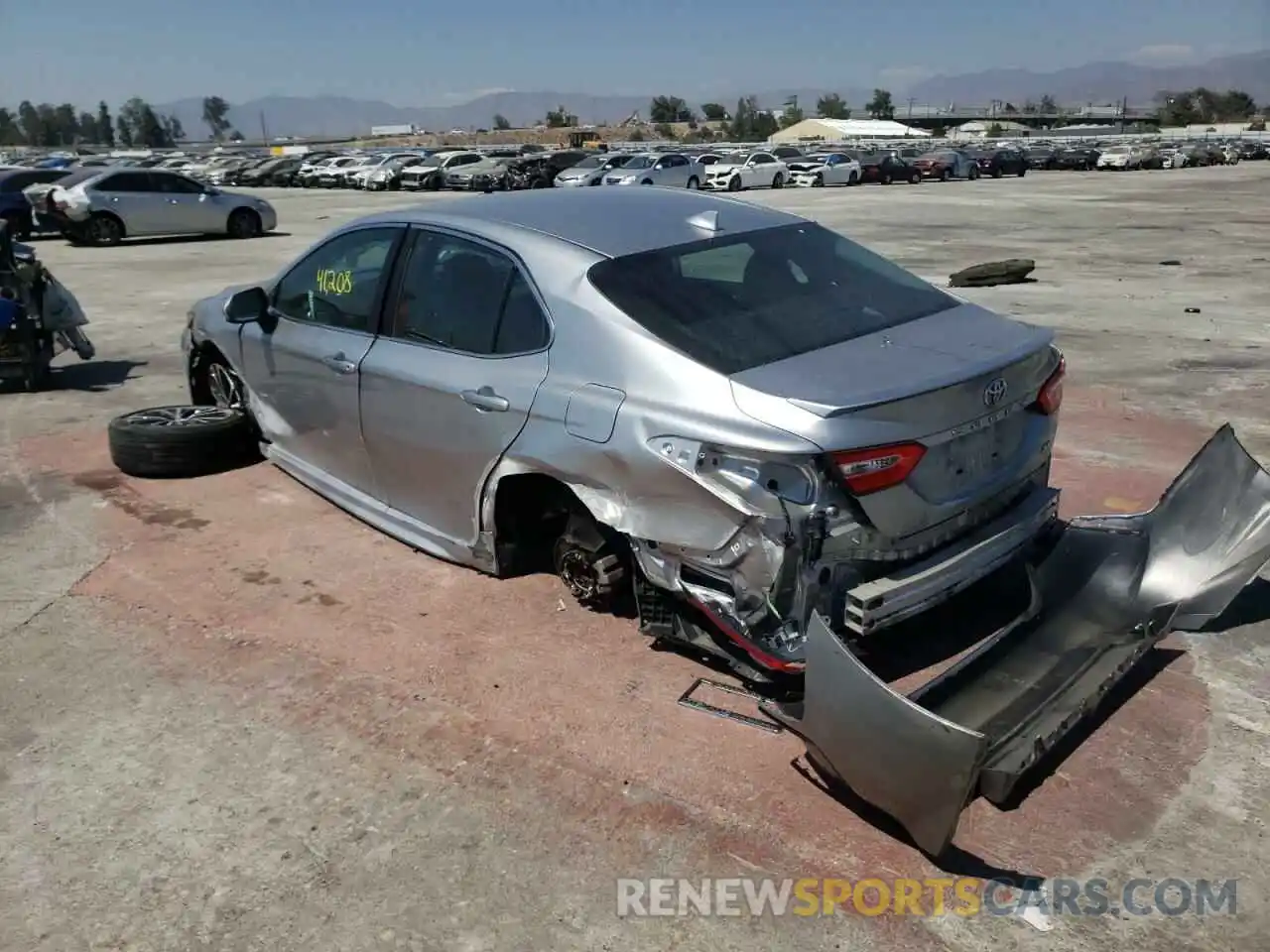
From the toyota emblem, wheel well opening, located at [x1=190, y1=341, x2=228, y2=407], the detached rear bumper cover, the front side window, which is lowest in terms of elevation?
the detached rear bumper cover

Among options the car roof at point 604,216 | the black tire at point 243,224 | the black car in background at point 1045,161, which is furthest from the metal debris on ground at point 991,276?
the black car in background at point 1045,161

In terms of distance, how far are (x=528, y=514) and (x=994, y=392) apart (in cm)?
190

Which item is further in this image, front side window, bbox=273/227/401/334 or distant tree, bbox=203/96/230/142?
distant tree, bbox=203/96/230/142

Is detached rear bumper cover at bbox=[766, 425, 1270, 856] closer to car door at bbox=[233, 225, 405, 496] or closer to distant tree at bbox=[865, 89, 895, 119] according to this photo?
car door at bbox=[233, 225, 405, 496]

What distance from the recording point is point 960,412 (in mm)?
3438

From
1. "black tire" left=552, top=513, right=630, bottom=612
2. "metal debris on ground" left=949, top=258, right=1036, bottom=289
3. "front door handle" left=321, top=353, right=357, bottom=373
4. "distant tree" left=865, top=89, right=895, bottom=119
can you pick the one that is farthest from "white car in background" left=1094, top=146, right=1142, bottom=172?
"distant tree" left=865, top=89, right=895, bottom=119

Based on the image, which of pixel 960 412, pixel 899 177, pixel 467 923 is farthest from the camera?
pixel 899 177

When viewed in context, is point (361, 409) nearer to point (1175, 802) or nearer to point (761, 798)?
point (761, 798)

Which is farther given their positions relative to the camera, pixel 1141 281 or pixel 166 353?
pixel 1141 281

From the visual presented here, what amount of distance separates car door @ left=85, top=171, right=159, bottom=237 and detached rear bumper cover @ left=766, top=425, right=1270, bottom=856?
850 inches

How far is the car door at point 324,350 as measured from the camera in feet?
15.9

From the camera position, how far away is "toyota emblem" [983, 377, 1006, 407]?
139 inches

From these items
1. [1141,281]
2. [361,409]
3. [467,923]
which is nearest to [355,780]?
[467,923]

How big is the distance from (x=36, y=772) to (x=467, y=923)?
5.55ft
